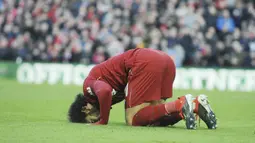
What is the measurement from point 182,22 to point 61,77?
5830 millimetres

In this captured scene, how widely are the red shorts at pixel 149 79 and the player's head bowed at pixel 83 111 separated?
0.61 metres

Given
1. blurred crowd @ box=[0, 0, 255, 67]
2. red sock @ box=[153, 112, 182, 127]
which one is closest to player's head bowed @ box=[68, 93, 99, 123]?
red sock @ box=[153, 112, 182, 127]

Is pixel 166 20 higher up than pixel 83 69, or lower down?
higher up

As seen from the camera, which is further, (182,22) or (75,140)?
(182,22)

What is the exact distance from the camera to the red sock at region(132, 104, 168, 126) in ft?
34.9

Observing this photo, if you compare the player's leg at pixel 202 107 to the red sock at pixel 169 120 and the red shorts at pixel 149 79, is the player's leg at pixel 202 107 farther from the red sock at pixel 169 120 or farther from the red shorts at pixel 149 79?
the red shorts at pixel 149 79

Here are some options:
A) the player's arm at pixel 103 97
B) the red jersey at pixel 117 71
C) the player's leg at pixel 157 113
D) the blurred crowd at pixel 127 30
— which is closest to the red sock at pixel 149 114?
the player's leg at pixel 157 113

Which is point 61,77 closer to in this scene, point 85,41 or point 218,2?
point 85,41

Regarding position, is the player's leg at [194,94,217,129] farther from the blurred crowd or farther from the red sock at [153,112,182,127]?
the blurred crowd

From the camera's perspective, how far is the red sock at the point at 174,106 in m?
10.3

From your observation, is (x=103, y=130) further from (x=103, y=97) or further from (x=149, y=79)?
(x=149, y=79)

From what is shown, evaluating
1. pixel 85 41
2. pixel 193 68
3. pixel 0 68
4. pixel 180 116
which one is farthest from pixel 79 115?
pixel 0 68

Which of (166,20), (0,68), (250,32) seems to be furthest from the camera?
(0,68)

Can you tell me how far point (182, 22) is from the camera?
28125mm
